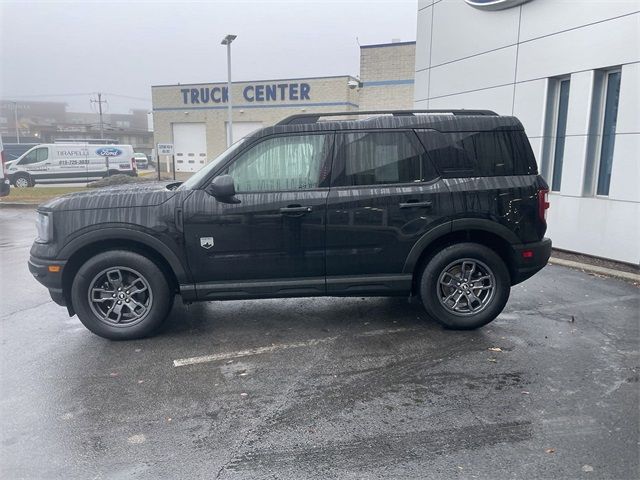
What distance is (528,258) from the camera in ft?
16.3

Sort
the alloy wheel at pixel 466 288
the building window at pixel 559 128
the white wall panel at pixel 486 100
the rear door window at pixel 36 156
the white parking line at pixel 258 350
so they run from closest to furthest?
the white parking line at pixel 258 350
the alloy wheel at pixel 466 288
the building window at pixel 559 128
the white wall panel at pixel 486 100
the rear door window at pixel 36 156

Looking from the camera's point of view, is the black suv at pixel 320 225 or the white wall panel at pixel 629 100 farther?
the white wall panel at pixel 629 100

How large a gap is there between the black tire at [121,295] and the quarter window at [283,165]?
1.17 meters

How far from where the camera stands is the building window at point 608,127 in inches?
318

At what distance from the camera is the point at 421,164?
4.86 meters

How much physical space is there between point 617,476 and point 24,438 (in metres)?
3.50

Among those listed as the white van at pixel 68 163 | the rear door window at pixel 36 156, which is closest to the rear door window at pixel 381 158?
the white van at pixel 68 163

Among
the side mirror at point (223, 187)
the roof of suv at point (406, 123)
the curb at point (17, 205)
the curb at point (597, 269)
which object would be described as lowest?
the curb at point (17, 205)

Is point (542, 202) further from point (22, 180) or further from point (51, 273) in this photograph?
point (22, 180)

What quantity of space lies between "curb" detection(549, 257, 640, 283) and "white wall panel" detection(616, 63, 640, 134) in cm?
209

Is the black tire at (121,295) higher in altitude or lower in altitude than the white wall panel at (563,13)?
lower

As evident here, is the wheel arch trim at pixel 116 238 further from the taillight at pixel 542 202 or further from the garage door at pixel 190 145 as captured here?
the garage door at pixel 190 145

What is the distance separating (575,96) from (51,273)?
324 inches

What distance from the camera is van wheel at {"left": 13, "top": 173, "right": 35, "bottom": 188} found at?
2525cm
